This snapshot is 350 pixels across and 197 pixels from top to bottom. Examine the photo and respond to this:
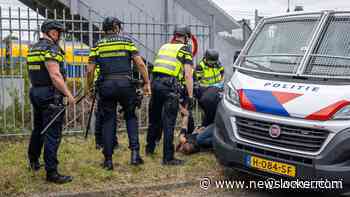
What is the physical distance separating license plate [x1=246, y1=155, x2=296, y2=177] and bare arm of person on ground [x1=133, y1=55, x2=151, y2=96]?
1819mm

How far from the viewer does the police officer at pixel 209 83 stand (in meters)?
7.06

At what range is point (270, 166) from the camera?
4.66m

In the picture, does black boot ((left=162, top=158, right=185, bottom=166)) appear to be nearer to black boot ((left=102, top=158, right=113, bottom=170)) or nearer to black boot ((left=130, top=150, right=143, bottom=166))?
black boot ((left=130, top=150, right=143, bottom=166))

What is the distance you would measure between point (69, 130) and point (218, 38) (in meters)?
4.41

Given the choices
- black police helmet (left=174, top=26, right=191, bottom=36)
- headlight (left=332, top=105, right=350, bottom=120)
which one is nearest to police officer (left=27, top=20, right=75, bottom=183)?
black police helmet (left=174, top=26, right=191, bottom=36)

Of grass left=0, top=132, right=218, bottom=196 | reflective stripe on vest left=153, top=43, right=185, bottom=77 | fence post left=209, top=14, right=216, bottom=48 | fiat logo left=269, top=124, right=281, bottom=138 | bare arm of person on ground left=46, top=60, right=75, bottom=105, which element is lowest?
grass left=0, top=132, right=218, bottom=196

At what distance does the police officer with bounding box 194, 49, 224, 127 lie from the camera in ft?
23.2

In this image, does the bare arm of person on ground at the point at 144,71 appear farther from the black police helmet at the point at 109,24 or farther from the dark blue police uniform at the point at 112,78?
the black police helmet at the point at 109,24

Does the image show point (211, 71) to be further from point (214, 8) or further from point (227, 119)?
point (214, 8)

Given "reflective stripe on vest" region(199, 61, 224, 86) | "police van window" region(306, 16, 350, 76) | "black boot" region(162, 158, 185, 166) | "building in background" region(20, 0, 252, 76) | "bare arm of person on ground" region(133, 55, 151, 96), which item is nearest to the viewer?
"police van window" region(306, 16, 350, 76)

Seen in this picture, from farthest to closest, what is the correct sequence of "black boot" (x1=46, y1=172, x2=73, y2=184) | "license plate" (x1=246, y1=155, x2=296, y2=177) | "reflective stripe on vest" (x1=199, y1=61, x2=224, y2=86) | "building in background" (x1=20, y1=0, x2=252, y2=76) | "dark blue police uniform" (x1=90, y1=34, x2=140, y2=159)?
"building in background" (x1=20, y1=0, x2=252, y2=76), "reflective stripe on vest" (x1=199, y1=61, x2=224, y2=86), "dark blue police uniform" (x1=90, y1=34, x2=140, y2=159), "black boot" (x1=46, y1=172, x2=73, y2=184), "license plate" (x1=246, y1=155, x2=296, y2=177)

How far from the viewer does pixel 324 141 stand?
4.32 meters

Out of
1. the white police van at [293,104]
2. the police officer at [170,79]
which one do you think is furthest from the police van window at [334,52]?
the police officer at [170,79]

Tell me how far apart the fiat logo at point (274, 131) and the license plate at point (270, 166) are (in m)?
0.28
